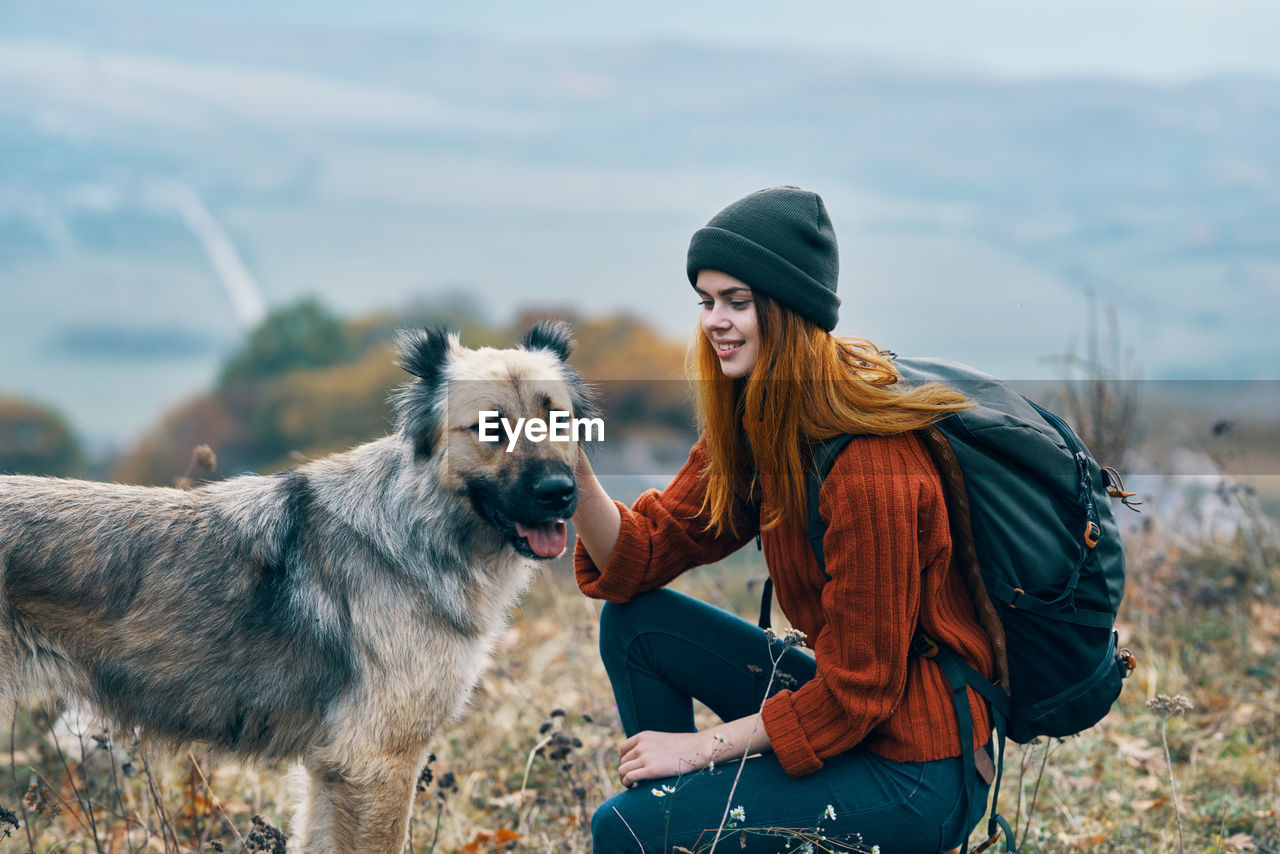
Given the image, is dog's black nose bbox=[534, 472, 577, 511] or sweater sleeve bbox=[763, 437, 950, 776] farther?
dog's black nose bbox=[534, 472, 577, 511]

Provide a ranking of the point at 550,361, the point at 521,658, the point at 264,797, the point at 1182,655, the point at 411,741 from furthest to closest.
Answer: the point at 521,658, the point at 1182,655, the point at 264,797, the point at 550,361, the point at 411,741

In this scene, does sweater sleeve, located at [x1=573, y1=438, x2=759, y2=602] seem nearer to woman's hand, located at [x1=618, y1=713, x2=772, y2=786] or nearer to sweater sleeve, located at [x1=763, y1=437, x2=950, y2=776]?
woman's hand, located at [x1=618, y1=713, x2=772, y2=786]

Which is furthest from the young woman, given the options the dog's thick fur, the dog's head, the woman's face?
the dog's thick fur

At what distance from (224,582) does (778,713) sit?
1665 mm

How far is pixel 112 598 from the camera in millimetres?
2811

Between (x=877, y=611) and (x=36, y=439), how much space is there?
50.6ft

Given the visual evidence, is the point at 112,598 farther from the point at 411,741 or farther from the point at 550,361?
the point at 550,361

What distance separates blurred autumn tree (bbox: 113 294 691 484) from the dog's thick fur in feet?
23.9

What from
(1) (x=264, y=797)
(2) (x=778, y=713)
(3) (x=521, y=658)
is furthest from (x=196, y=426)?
(2) (x=778, y=713)

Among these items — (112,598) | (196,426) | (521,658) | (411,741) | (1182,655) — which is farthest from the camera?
(196,426)

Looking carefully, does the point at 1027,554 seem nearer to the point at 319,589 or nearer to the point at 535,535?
the point at 535,535

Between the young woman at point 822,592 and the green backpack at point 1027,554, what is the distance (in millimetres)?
47

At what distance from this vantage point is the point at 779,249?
98.4 inches

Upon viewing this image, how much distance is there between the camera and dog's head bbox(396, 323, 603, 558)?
114 inches
